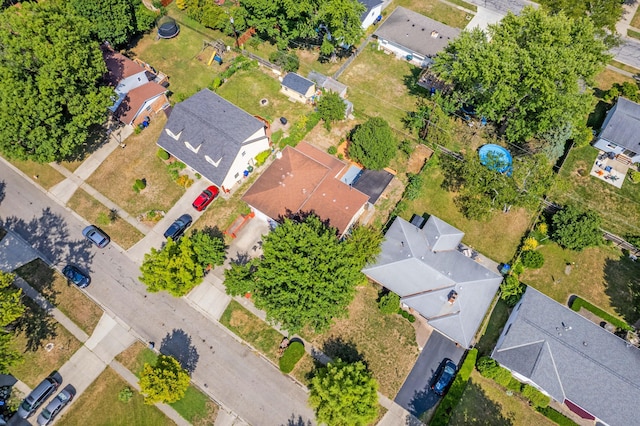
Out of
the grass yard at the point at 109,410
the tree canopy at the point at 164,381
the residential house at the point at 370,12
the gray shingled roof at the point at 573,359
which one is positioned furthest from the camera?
the residential house at the point at 370,12

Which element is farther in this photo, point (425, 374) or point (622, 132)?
point (622, 132)

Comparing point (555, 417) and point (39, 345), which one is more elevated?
point (555, 417)

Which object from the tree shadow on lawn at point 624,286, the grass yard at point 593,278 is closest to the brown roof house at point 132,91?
the grass yard at point 593,278

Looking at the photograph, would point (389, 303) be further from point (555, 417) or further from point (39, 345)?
point (39, 345)

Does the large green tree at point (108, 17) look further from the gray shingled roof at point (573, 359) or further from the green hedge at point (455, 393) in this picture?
the gray shingled roof at point (573, 359)

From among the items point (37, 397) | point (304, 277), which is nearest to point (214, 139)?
point (304, 277)

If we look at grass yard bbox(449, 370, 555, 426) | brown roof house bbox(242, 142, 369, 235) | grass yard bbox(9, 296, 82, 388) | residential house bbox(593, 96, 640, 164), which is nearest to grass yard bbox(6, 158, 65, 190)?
grass yard bbox(9, 296, 82, 388)

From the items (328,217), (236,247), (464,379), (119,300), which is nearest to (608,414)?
(464,379)
